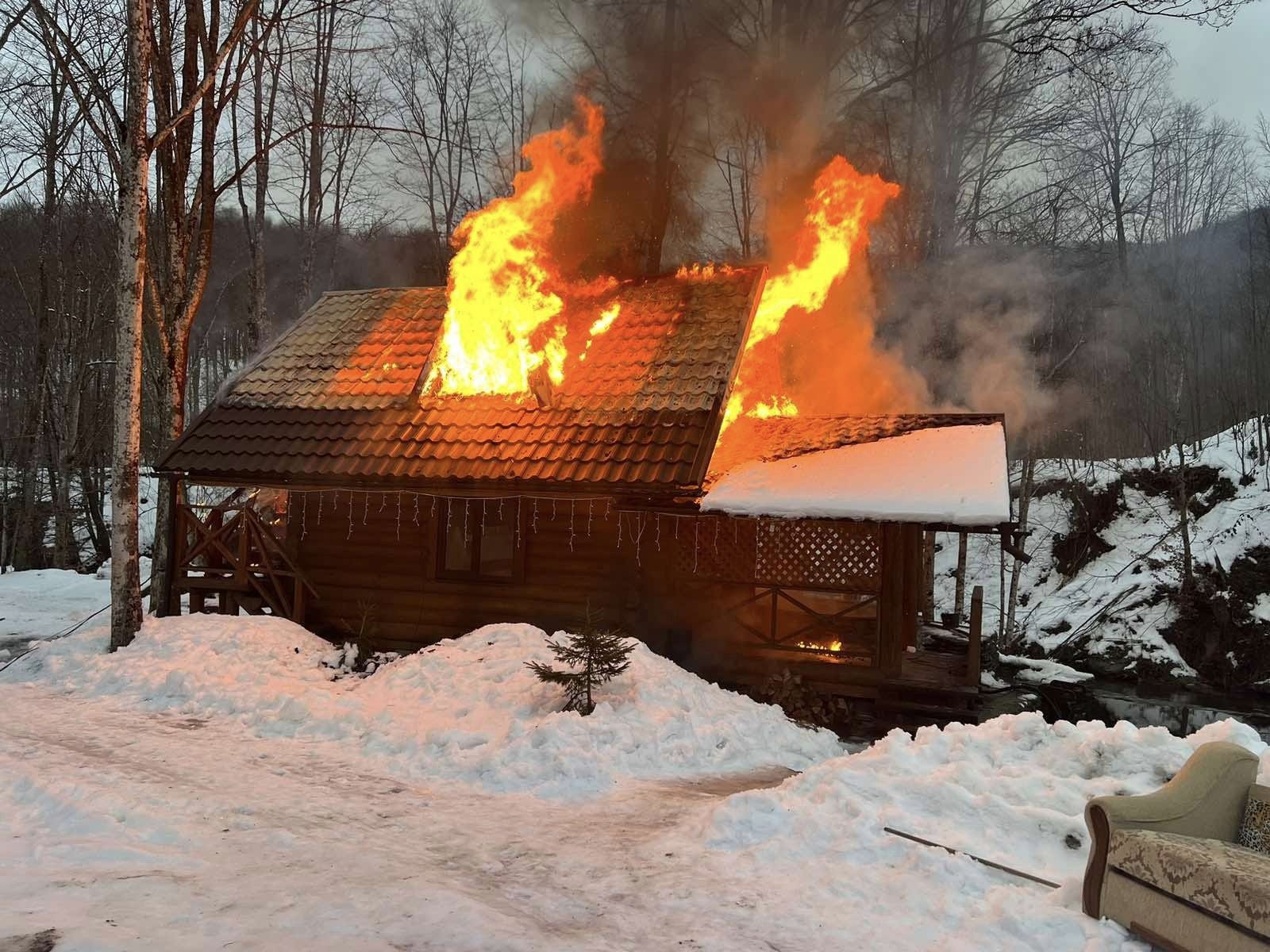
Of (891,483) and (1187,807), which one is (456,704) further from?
(1187,807)

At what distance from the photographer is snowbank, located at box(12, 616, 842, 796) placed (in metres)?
7.54

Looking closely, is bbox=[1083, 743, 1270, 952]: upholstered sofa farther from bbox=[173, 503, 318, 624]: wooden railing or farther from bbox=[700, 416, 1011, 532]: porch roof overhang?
bbox=[173, 503, 318, 624]: wooden railing

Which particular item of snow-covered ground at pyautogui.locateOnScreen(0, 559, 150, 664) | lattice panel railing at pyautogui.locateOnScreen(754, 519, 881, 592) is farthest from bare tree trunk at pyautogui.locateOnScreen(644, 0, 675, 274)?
snow-covered ground at pyautogui.locateOnScreen(0, 559, 150, 664)

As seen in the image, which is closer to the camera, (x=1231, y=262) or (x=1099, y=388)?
(x=1099, y=388)

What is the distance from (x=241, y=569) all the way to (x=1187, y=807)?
12015mm

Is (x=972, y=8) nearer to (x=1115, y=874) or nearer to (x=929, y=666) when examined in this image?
(x=929, y=666)

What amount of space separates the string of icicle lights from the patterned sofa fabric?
21.8 feet

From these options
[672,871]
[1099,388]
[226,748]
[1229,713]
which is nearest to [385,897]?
[672,871]

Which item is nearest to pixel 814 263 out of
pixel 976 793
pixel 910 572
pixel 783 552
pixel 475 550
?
pixel 783 552

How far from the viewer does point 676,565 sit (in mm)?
11578

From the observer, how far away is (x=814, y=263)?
14.2 meters

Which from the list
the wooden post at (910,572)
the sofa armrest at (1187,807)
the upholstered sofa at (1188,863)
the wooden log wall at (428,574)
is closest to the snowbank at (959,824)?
the upholstered sofa at (1188,863)

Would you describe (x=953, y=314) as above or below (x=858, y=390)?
above

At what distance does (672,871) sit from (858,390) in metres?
14.0
